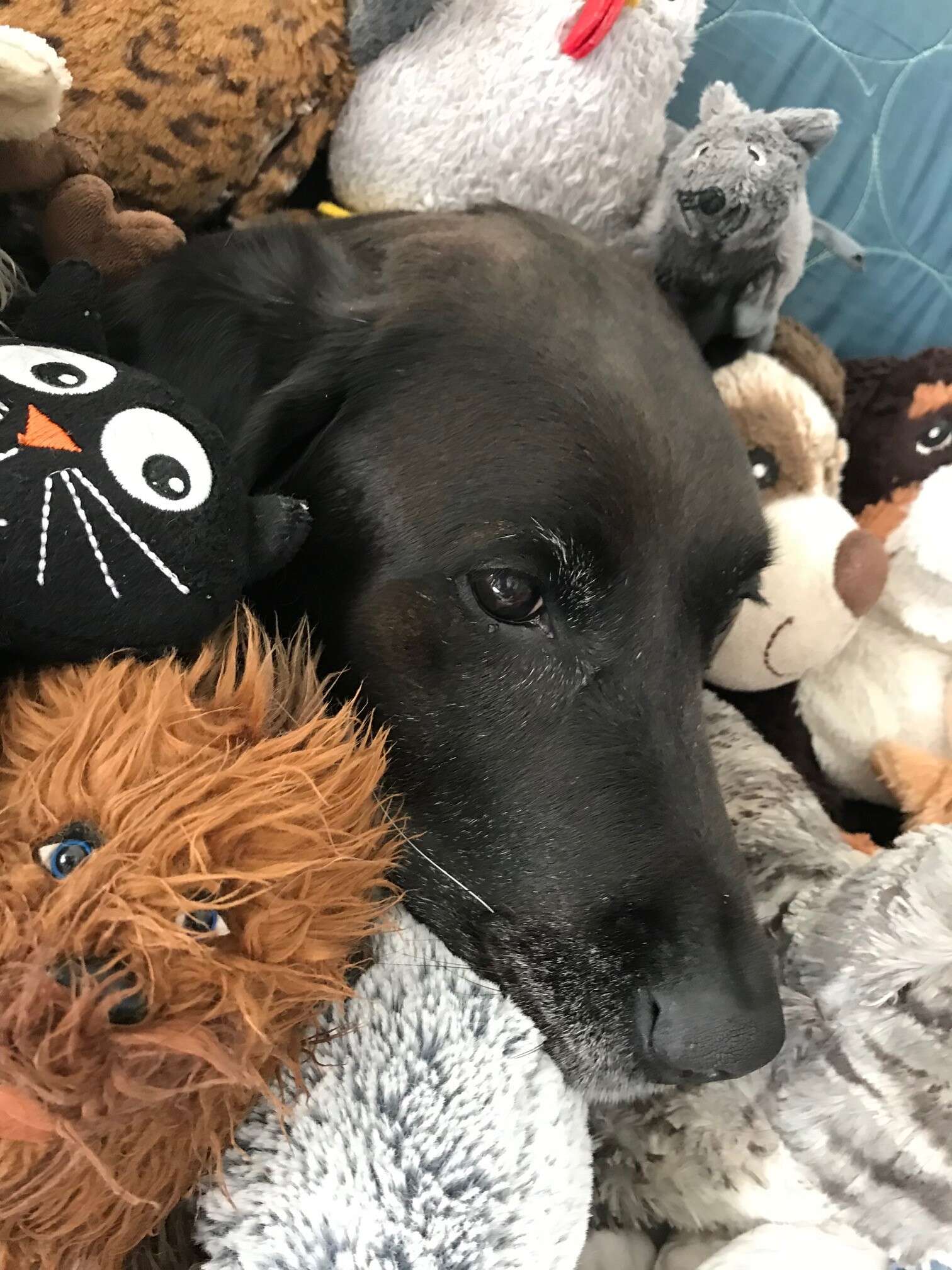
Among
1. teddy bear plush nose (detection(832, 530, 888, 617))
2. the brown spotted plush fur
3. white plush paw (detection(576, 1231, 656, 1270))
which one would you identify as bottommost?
white plush paw (detection(576, 1231, 656, 1270))

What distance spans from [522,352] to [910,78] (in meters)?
1.19

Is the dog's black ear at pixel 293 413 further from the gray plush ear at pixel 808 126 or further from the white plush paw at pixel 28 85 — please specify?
the gray plush ear at pixel 808 126

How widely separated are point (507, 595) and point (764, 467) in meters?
0.60

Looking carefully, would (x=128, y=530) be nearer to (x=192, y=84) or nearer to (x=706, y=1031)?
(x=706, y=1031)

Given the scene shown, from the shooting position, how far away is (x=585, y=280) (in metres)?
0.97

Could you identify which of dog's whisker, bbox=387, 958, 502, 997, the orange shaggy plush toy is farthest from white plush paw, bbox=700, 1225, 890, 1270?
the orange shaggy plush toy

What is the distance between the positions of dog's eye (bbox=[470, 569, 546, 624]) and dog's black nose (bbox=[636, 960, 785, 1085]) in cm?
32

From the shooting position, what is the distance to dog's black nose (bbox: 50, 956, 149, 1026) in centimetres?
50

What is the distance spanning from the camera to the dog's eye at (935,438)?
4.50 feet

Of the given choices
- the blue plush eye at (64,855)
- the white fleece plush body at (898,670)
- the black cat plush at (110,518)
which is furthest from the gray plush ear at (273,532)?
the white fleece plush body at (898,670)

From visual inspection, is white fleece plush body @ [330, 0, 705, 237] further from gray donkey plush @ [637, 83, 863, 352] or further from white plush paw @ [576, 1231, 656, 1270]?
white plush paw @ [576, 1231, 656, 1270]

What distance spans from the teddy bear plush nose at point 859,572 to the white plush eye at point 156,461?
87 centimetres

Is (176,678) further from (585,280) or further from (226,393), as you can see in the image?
(585,280)

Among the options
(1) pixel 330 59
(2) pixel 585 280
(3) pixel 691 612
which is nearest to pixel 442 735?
(3) pixel 691 612
